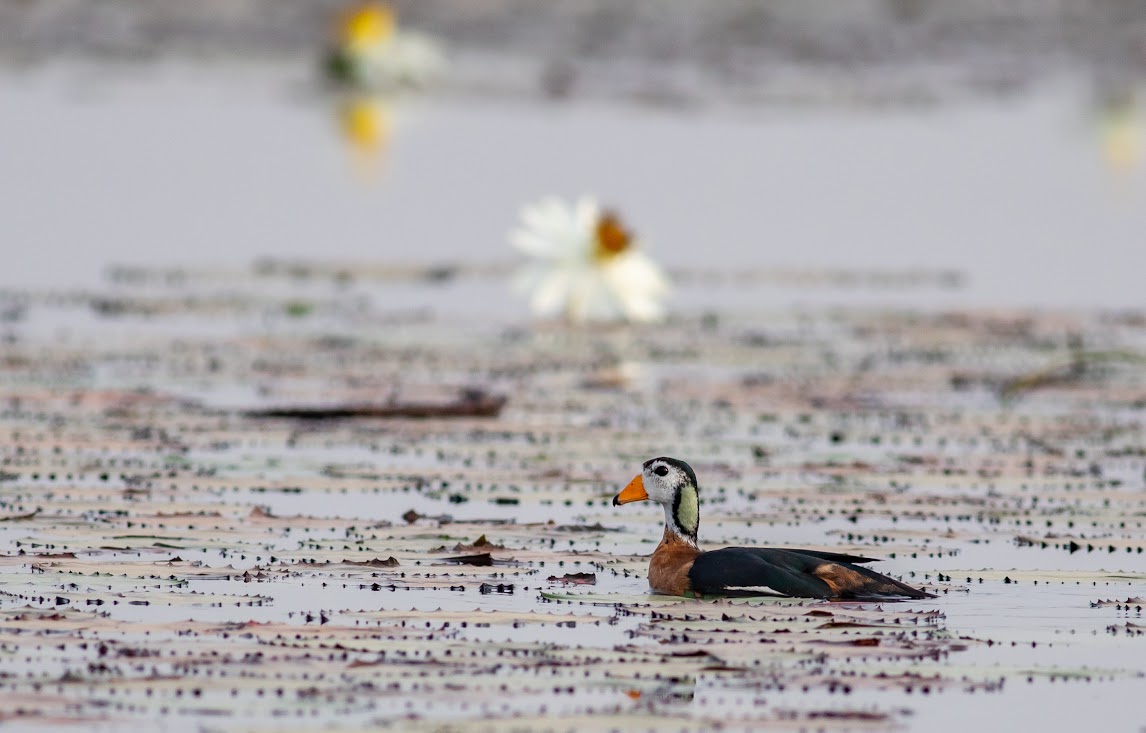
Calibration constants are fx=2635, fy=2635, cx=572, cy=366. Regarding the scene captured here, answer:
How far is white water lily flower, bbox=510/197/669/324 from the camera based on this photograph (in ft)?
53.4

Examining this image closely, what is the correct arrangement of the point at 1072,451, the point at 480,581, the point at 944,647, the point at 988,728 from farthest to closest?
1. the point at 1072,451
2. the point at 480,581
3. the point at 944,647
4. the point at 988,728

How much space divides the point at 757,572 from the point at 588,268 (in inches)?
315

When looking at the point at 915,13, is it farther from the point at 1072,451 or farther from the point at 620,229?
the point at 1072,451

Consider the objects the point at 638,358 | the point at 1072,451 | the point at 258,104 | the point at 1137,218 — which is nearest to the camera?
the point at 1072,451

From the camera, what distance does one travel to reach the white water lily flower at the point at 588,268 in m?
16.3

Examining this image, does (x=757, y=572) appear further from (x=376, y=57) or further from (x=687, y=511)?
(x=376, y=57)

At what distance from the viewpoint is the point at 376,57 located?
34.4 metres

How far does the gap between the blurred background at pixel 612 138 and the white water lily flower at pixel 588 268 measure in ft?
4.57

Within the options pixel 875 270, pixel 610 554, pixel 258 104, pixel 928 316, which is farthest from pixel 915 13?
pixel 610 554

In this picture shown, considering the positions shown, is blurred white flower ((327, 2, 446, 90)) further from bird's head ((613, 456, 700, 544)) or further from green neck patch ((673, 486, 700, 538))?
green neck patch ((673, 486, 700, 538))

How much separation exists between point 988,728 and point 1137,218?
1724cm

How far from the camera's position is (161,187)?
2512cm

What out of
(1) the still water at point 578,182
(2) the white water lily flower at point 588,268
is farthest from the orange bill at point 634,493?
(1) the still water at point 578,182

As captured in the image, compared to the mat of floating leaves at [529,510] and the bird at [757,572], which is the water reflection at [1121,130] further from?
the bird at [757,572]
